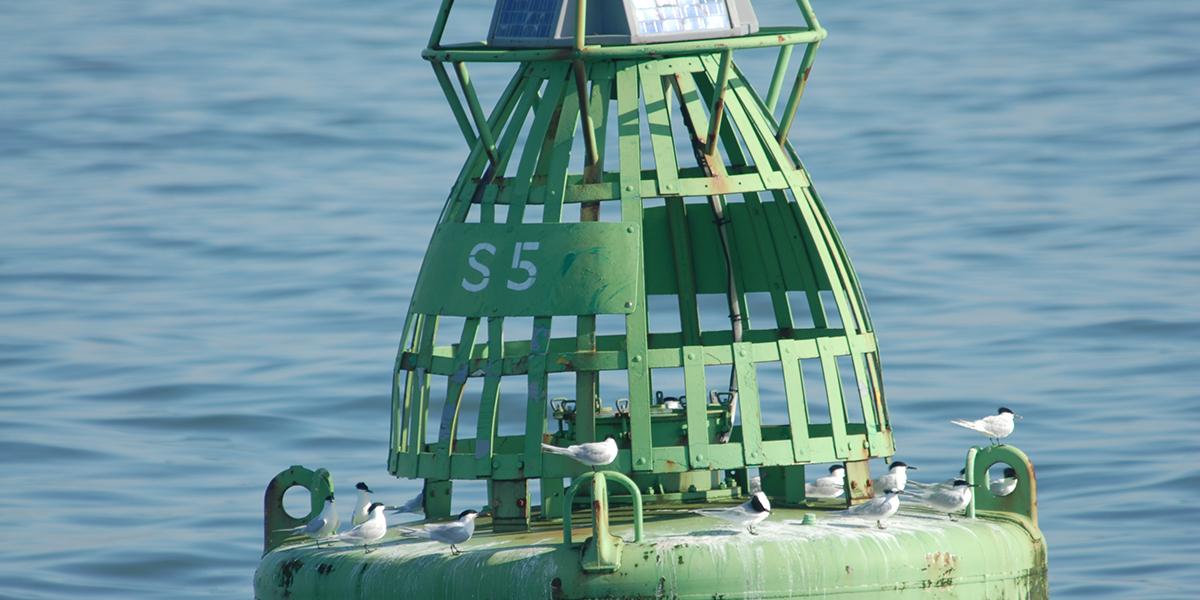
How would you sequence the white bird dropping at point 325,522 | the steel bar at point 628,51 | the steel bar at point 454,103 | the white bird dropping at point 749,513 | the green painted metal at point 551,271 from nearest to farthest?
the white bird dropping at point 749,513 < the green painted metal at point 551,271 < the steel bar at point 628,51 < the white bird dropping at point 325,522 < the steel bar at point 454,103

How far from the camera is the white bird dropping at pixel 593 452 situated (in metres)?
8.66

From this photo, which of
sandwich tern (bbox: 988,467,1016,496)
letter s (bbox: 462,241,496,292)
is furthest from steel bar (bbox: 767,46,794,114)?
sandwich tern (bbox: 988,467,1016,496)

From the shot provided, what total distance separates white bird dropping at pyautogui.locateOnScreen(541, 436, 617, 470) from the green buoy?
4.1 inches

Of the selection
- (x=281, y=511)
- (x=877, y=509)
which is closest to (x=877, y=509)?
(x=877, y=509)

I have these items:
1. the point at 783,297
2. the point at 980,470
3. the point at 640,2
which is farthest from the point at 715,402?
the point at 640,2

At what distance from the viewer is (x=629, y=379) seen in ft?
28.8

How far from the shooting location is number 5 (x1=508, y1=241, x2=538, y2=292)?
345 inches

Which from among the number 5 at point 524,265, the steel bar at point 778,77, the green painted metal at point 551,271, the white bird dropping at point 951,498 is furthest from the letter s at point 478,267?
the white bird dropping at point 951,498

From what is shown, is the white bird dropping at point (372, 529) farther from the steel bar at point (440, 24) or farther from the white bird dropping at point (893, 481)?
the white bird dropping at point (893, 481)

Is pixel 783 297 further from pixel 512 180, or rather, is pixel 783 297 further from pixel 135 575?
pixel 135 575

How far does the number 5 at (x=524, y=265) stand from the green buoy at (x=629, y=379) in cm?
1

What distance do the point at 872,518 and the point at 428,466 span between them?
2.51 metres

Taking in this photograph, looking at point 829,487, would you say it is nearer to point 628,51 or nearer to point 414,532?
point 414,532

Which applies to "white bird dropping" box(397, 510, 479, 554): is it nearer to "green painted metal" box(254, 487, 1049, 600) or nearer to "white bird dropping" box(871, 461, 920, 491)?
"green painted metal" box(254, 487, 1049, 600)
